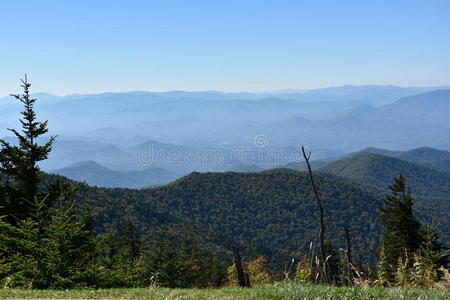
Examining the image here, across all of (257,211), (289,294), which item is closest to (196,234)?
(257,211)

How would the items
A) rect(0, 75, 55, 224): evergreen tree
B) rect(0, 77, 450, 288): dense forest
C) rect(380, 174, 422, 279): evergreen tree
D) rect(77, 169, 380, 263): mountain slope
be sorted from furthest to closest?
rect(77, 169, 380, 263): mountain slope
rect(380, 174, 422, 279): evergreen tree
rect(0, 75, 55, 224): evergreen tree
rect(0, 77, 450, 288): dense forest

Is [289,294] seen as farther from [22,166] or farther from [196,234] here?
[196,234]

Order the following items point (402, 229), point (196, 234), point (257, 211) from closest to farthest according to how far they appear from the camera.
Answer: point (402, 229)
point (196, 234)
point (257, 211)

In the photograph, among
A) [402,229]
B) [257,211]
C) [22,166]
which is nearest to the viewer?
[22,166]

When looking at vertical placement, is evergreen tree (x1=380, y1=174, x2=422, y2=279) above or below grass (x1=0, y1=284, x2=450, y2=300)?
below

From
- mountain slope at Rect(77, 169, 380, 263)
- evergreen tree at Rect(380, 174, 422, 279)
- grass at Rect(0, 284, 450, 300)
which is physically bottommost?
mountain slope at Rect(77, 169, 380, 263)

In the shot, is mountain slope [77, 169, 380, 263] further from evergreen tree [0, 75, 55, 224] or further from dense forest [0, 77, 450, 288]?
evergreen tree [0, 75, 55, 224]

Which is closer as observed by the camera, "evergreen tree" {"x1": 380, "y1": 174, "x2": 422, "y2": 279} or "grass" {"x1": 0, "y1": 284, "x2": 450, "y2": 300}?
"grass" {"x1": 0, "y1": 284, "x2": 450, "y2": 300}

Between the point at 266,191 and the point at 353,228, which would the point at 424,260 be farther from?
the point at 266,191

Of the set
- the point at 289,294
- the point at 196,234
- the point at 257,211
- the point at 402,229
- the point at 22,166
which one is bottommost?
the point at 257,211

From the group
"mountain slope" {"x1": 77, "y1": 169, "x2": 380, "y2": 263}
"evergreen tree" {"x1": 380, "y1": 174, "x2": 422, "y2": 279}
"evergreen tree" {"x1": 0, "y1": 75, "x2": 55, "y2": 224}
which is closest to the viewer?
"evergreen tree" {"x1": 0, "y1": 75, "x2": 55, "y2": 224}

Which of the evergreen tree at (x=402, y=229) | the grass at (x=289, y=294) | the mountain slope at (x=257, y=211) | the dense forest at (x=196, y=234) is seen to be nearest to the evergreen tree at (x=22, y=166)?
the dense forest at (x=196, y=234)

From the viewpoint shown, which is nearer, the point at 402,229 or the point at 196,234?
the point at 402,229

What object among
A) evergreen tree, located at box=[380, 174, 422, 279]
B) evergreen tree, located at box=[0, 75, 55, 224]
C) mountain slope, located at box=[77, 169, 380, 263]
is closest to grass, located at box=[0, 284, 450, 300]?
evergreen tree, located at box=[0, 75, 55, 224]
